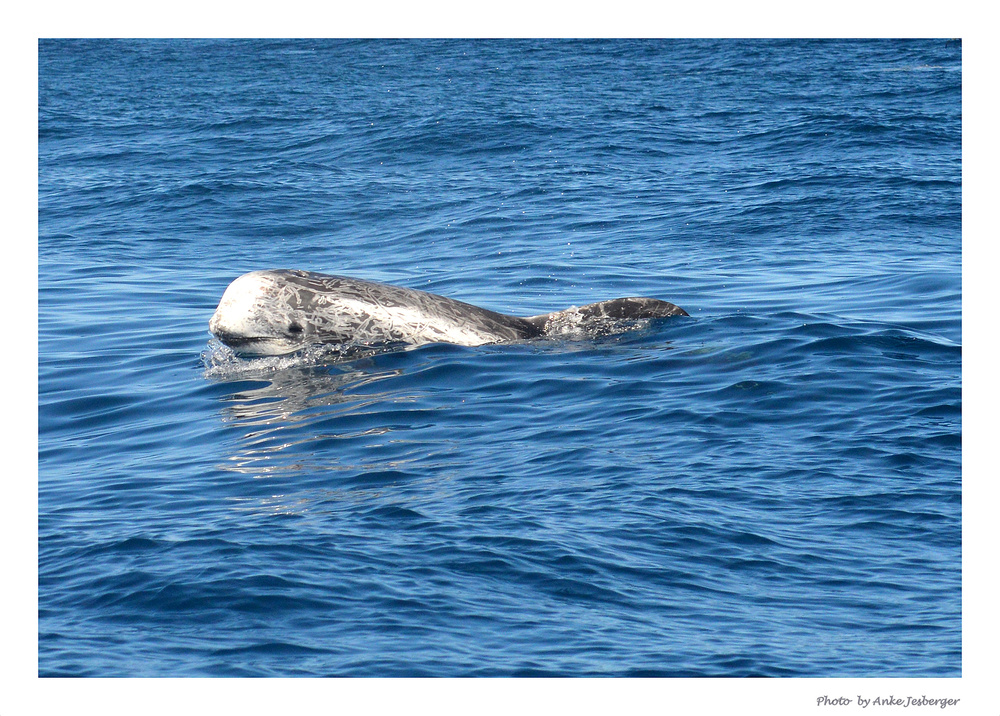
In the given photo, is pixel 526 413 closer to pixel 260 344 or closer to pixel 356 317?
pixel 356 317

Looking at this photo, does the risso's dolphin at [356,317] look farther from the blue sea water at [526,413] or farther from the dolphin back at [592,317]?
the blue sea water at [526,413]

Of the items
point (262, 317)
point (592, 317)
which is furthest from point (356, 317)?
point (592, 317)

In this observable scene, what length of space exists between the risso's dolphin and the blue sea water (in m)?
0.41

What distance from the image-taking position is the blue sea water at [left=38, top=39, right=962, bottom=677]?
7824mm

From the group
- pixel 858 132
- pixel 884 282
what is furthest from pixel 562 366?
pixel 858 132

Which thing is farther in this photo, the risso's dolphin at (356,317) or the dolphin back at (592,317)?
the dolphin back at (592,317)

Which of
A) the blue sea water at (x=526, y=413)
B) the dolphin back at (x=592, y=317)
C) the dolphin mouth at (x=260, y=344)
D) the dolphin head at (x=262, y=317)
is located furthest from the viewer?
the dolphin back at (x=592, y=317)

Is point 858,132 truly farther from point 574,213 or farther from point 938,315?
point 938,315

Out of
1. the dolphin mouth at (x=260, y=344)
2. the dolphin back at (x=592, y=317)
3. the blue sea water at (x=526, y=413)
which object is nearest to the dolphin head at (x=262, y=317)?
the dolphin mouth at (x=260, y=344)

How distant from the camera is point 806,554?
8805mm

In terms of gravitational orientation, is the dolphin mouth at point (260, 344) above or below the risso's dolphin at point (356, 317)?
below

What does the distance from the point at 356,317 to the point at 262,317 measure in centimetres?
128

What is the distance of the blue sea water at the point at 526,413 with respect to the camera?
7824 millimetres

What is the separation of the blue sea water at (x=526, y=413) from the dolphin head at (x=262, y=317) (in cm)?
51
